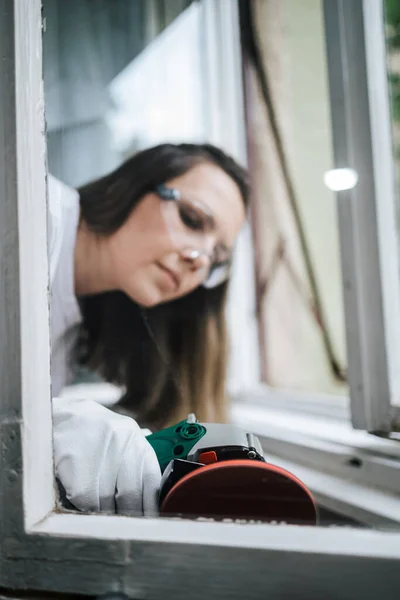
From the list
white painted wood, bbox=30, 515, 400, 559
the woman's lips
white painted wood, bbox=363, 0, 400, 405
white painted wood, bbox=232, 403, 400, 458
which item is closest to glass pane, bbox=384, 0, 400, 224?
white painted wood, bbox=363, 0, 400, 405

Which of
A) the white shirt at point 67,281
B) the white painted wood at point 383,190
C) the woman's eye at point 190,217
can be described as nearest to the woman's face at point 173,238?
the woman's eye at point 190,217

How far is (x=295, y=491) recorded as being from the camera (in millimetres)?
407

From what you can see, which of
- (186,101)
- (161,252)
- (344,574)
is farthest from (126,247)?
(344,574)

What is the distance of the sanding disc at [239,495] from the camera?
0.39m

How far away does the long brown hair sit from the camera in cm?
105

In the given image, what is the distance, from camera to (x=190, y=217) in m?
1.14

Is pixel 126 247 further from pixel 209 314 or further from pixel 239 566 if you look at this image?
pixel 239 566

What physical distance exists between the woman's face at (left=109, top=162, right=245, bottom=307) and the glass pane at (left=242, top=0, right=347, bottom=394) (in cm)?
28

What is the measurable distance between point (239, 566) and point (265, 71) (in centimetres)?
148

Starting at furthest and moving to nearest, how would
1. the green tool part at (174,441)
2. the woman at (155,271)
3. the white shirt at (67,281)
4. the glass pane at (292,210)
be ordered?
the glass pane at (292,210) → the woman at (155,271) → the white shirt at (67,281) → the green tool part at (174,441)

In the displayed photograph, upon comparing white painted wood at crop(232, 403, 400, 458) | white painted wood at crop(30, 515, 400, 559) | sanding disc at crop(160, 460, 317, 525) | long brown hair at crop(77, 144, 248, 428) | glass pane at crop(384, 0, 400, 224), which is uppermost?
glass pane at crop(384, 0, 400, 224)

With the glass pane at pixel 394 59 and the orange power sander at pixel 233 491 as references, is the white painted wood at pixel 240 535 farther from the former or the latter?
the glass pane at pixel 394 59

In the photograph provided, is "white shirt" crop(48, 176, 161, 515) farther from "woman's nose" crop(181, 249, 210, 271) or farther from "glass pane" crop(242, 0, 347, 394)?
"glass pane" crop(242, 0, 347, 394)

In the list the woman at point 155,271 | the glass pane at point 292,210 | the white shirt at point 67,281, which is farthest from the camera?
the glass pane at point 292,210
